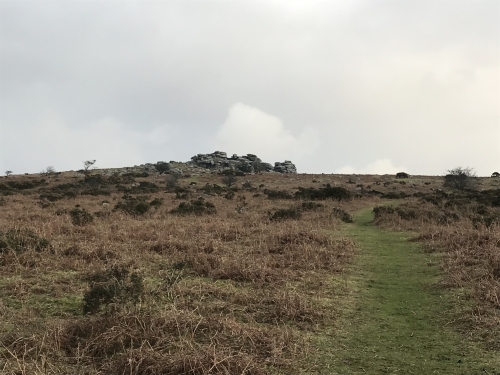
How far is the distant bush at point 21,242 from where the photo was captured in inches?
407

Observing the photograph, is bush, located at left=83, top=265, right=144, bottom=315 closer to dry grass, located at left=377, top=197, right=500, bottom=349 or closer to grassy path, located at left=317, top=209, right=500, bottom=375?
grassy path, located at left=317, top=209, right=500, bottom=375

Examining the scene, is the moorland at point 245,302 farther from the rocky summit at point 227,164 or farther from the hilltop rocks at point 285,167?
the hilltop rocks at point 285,167

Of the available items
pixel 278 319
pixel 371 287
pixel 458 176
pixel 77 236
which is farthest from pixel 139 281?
pixel 458 176

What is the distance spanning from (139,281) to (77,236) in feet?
22.3

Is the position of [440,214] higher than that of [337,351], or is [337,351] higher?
[440,214]

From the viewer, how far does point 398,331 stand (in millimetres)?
6391

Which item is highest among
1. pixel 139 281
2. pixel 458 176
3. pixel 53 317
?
pixel 458 176

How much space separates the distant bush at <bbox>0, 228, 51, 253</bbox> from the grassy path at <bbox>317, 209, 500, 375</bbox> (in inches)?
302

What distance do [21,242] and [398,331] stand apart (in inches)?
360

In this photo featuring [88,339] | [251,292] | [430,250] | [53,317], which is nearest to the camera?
[88,339]

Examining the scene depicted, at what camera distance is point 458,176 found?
2039 inches

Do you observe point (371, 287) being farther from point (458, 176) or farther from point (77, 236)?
point (458, 176)

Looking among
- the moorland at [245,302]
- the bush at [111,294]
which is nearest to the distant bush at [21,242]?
the moorland at [245,302]

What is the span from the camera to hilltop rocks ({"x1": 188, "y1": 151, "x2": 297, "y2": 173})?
88175 millimetres
